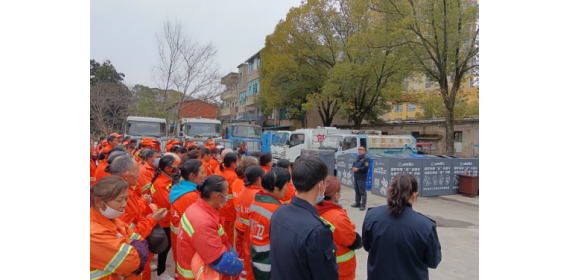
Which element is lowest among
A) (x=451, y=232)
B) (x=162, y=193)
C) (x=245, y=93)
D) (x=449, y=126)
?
(x=451, y=232)

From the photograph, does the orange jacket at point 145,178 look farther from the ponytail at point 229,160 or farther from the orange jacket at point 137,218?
the orange jacket at point 137,218

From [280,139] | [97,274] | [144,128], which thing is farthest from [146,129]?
[97,274]

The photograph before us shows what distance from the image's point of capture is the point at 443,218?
7.54 m

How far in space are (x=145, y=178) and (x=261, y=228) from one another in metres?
2.51

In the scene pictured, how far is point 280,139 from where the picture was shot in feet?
57.1

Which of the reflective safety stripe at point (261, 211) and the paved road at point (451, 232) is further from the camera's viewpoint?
the paved road at point (451, 232)

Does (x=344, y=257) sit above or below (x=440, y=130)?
below

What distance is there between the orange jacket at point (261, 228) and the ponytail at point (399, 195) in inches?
37.9

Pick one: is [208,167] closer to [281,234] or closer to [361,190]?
[361,190]

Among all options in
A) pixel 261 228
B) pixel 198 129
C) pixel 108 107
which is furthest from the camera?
pixel 108 107

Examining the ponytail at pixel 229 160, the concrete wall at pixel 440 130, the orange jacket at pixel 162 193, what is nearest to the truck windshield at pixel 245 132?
the concrete wall at pixel 440 130

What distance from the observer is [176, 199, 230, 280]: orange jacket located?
7.22 ft

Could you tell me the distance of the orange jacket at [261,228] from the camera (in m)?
2.63

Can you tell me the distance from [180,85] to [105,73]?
41.1ft
